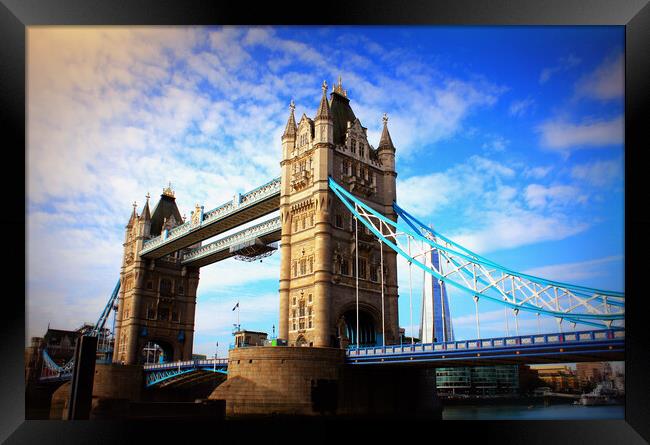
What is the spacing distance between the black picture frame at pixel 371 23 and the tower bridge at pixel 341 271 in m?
3.45

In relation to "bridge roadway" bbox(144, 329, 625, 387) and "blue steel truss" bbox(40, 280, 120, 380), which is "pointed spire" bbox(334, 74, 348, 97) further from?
"blue steel truss" bbox(40, 280, 120, 380)

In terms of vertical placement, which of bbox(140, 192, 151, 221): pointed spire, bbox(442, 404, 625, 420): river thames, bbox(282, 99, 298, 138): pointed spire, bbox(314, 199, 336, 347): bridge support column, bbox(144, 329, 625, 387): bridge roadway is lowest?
bbox(442, 404, 625, 420): river thames

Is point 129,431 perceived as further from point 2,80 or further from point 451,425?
point 2,80

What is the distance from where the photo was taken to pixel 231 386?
32.7 meters

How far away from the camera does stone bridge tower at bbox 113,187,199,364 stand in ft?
201

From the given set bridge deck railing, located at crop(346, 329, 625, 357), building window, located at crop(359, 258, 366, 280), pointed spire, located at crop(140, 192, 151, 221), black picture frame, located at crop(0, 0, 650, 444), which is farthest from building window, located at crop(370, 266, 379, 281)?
pointed spire, located at crop(140, 192, 151, 221)

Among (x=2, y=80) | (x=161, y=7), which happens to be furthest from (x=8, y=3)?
(x=161, y=7)

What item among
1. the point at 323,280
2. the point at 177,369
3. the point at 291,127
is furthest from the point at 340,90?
the point at 177,369

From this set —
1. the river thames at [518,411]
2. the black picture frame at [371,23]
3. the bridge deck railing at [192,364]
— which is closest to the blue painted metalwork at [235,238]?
the bridge deck railing at [192,364]

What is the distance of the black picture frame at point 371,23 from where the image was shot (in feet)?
64.1

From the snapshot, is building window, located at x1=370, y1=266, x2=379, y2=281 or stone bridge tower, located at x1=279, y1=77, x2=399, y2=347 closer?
stone bridge tower, located at x1=279, y1=77, x2=399, y2=347

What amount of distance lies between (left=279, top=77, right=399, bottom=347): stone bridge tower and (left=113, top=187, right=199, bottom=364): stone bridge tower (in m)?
27.3

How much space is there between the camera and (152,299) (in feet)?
206

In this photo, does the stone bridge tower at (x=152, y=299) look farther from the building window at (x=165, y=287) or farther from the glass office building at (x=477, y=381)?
the glass office building at (x=477, y=381)
